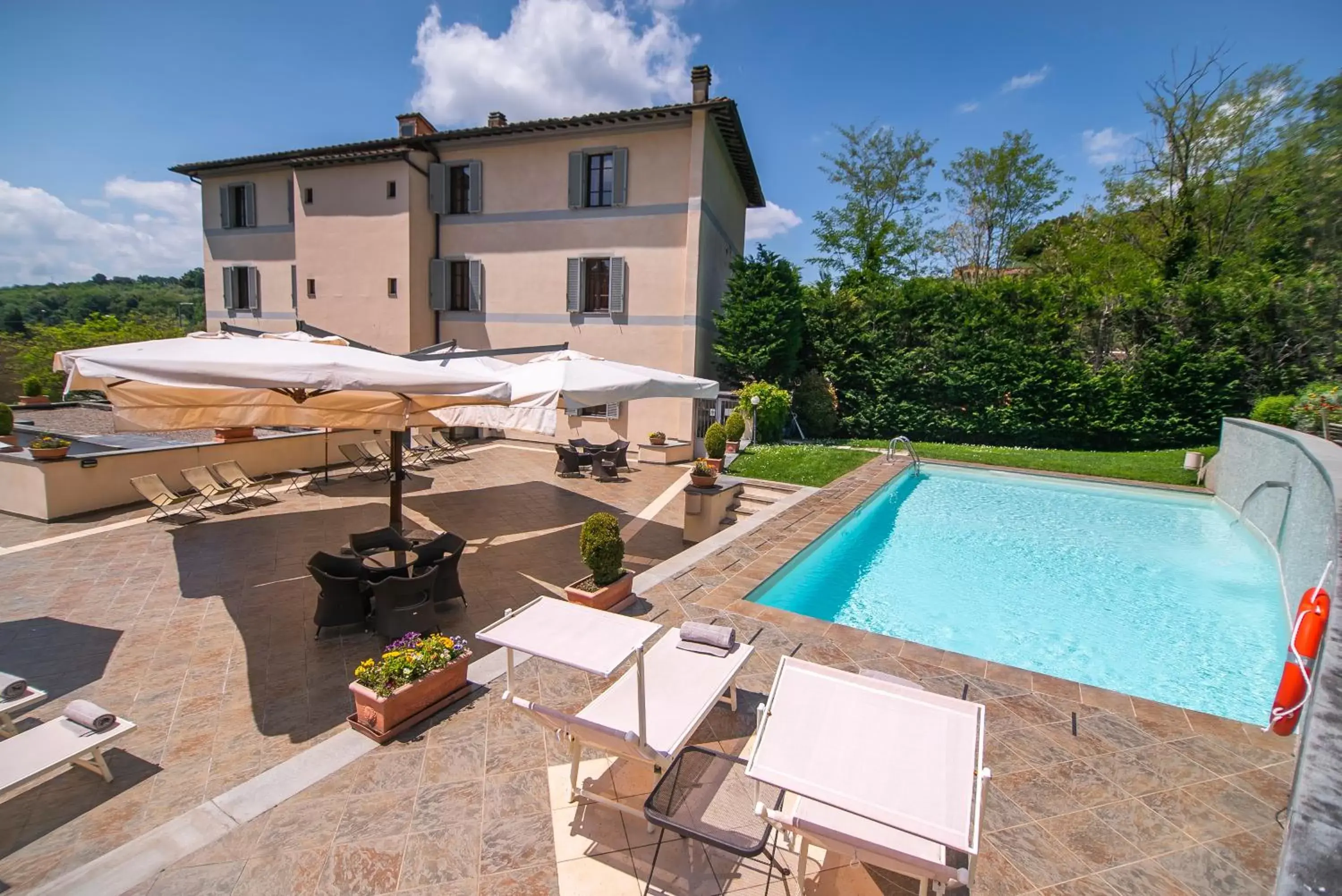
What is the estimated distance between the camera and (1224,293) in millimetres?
16547

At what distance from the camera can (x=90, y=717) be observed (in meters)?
3.63

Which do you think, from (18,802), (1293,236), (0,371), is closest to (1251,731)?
(18,802)

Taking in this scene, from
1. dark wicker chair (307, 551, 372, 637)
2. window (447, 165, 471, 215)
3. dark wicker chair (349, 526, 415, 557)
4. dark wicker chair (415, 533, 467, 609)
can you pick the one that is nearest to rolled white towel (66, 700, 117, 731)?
dark wicker chair (307, 551, 372, 637)

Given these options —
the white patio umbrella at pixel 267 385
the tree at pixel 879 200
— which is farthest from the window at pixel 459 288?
the tree at pixel 879 200

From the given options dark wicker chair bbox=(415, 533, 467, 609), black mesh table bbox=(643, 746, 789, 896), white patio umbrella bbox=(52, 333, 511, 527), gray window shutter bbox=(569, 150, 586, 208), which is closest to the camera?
black mesh table bbox=(643, 746, 789, 896)

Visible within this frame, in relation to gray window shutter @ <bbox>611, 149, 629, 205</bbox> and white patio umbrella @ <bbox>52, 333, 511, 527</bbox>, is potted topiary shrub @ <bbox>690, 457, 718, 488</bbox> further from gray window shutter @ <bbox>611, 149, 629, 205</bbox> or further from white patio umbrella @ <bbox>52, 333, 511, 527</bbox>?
gray window shutter @ <bbox>611, 149, 629, 205</bbox>

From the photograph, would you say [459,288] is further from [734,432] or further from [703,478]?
[703,478]

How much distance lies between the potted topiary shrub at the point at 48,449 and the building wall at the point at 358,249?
9.48 metres

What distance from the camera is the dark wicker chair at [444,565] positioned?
605cm

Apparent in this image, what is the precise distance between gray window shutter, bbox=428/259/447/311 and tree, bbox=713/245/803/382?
887 cm

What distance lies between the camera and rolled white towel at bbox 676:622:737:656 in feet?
13.9

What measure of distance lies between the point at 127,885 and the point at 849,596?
7.53 meters

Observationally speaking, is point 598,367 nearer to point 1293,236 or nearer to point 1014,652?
point 1014,652

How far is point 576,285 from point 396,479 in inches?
453
